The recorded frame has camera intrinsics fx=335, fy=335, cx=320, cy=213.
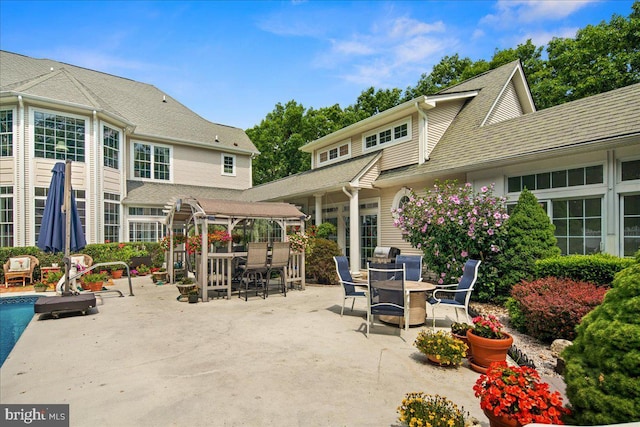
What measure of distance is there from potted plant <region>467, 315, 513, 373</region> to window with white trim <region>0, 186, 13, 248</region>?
15.8 m

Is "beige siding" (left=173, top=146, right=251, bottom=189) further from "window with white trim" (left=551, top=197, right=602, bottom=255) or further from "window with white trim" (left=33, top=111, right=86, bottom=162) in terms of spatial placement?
"window with white trim" (left=551, top=197, right=602, bottom=255)

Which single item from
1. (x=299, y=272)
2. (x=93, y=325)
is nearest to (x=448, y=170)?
(x=299, y=272)

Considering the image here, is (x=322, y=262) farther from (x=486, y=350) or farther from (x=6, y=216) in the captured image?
(x=6, y=216)

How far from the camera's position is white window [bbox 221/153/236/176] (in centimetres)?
2123

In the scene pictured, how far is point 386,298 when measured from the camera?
18.1 ft

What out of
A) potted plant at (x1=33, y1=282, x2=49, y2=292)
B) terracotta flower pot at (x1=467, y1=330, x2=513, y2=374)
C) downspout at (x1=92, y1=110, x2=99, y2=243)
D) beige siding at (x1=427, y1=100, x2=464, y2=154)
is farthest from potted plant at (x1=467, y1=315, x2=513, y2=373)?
downspout at (x1=92, y1=110, x2=99, y2=243)

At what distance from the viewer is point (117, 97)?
→ 743 inches

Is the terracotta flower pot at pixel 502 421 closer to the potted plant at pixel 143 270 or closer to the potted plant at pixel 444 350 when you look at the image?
the potted plant at pixel 444 350

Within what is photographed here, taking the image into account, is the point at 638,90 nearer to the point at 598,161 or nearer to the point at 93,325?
the point at 598,161

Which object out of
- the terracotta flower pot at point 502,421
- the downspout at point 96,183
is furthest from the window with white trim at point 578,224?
the downspout at point 96,183

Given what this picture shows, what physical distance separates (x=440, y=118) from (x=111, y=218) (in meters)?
14.6

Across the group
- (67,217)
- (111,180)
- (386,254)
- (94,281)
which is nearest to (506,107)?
(386,254)

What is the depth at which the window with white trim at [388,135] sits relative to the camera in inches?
474

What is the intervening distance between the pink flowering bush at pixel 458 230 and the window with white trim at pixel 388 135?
4.01m
